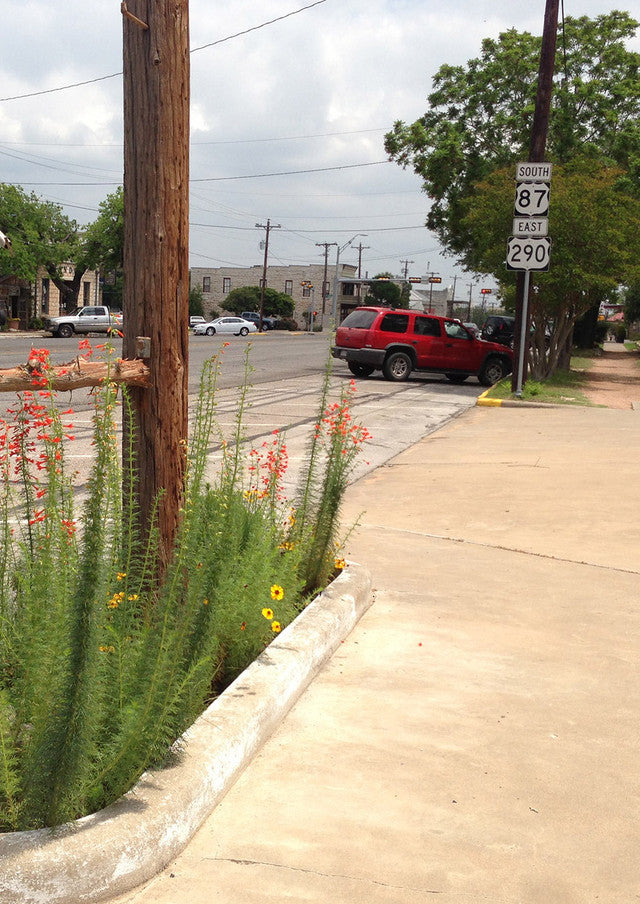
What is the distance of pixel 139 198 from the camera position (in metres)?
4.27

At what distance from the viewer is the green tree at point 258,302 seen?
355 ft

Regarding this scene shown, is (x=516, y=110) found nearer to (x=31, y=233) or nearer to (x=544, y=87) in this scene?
(x=544, y=87)

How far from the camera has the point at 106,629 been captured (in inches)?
131

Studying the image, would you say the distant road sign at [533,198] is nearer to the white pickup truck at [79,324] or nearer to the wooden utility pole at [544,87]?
the wooden utility pole at [544,87]

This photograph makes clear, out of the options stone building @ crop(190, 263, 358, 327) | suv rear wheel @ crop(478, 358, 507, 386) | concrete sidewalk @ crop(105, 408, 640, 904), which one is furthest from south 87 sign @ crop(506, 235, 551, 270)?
stone building @ crop(190, 263, 358, 327)

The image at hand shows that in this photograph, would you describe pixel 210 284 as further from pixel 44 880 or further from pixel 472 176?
pixel 44 880

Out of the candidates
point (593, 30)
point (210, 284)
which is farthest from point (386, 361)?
point (210, 284)

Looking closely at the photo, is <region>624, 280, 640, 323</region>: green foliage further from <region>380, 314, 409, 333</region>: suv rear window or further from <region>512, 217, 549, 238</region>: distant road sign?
<region>512, 217, 549, 238</region>: distant road sign

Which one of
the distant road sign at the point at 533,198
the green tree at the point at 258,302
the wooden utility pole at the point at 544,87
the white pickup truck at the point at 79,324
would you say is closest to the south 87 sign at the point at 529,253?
the distant road sign at the point at 533,198

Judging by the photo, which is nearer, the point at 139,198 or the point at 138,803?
the point at 138,803

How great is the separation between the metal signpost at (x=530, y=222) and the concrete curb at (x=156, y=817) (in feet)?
54.6

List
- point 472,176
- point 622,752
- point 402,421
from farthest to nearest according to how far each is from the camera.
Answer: point 472,176 → point 402,421 → point 622,752

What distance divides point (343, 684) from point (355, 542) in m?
2.88

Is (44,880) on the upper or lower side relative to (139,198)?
lower
